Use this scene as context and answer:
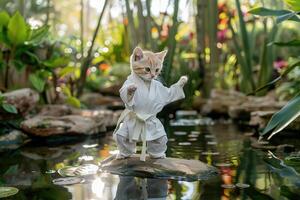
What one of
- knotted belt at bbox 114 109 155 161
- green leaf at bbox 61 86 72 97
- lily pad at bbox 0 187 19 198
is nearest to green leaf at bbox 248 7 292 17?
knotted belt at bbox 114 109 155 161

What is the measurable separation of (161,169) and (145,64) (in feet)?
1.48

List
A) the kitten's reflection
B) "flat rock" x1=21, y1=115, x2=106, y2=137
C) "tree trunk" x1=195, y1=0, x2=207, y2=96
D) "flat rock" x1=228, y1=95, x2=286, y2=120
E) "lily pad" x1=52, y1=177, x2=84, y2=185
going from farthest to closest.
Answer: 1. "tree trunk" x1=195, y1=0, x2=207, y2=96
2. "flat rock" x1=228, y1=95, x2=286, y2=120
3. "flat rock" x1=21, y1=115, x2=106, y2=137
4. "lily pad" x1=52, y1=177, x2=84, y2=185
5. the kitten's reflection

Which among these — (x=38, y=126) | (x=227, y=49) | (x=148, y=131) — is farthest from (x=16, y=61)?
(x=227, y=49)

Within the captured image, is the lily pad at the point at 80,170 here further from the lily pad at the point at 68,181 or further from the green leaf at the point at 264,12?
the green leaf at the point at 264,12

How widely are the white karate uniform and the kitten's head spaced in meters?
0.04

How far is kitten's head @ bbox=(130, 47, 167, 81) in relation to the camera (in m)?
1.85

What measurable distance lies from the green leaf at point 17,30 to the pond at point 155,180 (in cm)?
79

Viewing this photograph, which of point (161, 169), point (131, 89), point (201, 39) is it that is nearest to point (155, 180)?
point (161, 169)

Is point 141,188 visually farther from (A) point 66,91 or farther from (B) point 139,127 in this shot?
(A) point 66,91

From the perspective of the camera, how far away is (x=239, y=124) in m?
3.78

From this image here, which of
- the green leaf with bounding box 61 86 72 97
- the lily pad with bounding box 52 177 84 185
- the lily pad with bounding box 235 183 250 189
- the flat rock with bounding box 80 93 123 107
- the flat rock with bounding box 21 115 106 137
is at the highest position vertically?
the green leaf with bounding box 61 86 72 97

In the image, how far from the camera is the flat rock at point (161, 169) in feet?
5.74

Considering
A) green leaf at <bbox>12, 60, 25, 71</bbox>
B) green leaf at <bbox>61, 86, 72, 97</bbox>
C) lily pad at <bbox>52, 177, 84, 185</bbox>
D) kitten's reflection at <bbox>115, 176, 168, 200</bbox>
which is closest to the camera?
kitten's reflection at <bbox>115, 176, 168, 200</bbox>

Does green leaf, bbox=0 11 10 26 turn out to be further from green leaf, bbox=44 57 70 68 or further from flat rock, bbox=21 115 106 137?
flat rock, bbox=21 115 106 137
